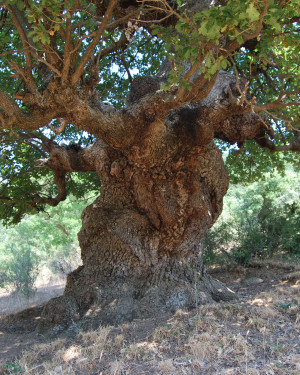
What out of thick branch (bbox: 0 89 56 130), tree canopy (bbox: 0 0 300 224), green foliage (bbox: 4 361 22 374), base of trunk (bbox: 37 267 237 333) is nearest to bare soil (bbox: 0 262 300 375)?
green foliage (bbox: 4 361 22 374)

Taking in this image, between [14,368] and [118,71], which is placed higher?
[118,71]

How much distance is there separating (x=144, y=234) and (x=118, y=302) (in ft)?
4.16

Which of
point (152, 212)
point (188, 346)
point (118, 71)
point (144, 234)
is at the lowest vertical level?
point (188, 346)

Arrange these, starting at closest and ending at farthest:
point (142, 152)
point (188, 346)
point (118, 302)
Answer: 1. point (188, 346)
2. point (118, 302)
3. point (142, 152)

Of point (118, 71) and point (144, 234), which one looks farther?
point (118, 71)

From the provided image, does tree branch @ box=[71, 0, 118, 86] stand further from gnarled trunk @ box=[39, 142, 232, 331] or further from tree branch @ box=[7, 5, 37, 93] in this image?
gnarled trunk @ box=[39, 142, 232, 331]

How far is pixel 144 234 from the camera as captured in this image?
18.5 feet

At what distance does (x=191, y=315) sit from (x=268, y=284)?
3.07 m

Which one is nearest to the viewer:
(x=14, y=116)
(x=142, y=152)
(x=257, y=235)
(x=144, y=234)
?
(x=14, y=116)

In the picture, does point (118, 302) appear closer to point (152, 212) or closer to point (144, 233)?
point (144, 233)

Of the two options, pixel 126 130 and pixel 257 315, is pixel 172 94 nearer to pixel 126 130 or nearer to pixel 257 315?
pixel 126 130

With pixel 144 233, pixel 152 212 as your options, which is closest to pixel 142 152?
pixel 152 212

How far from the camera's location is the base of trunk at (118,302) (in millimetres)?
4693

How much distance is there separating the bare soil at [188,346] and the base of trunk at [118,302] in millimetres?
233
